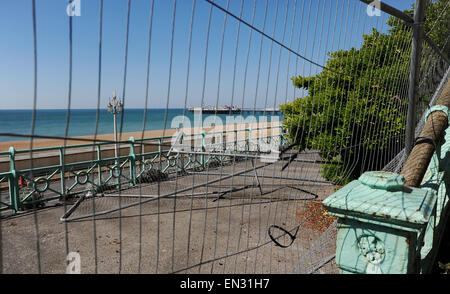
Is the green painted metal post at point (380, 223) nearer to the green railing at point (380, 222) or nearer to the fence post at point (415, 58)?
the green railing at point (380, 222)

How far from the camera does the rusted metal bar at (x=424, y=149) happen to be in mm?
1721

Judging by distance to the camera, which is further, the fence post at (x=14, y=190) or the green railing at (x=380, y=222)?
the fence post at (x=14, y=190)

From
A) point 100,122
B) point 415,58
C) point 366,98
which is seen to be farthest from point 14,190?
point 100,122

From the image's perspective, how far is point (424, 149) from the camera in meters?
1.92

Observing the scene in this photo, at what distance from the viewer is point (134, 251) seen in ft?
16.1

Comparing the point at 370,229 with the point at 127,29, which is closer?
the point at 127,29

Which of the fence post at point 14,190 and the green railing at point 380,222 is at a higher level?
the green railing at point 380,222

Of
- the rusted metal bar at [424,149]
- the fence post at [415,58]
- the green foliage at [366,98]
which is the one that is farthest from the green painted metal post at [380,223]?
the fence post at [415,58]

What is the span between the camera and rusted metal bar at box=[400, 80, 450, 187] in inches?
67.8
